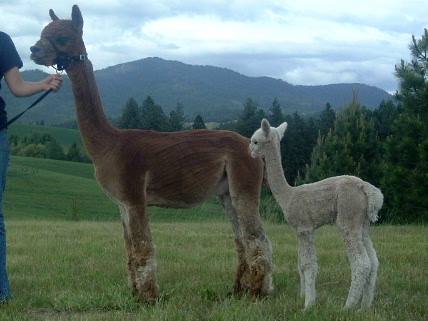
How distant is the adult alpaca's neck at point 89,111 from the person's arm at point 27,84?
0.29 meters

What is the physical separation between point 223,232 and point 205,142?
6.46 metres

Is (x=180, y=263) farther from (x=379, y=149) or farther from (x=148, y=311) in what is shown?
(x=379, y=149)

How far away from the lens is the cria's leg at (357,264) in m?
5.52

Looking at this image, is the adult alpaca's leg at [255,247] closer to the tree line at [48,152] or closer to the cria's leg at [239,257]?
the cria's leg at [239,257]

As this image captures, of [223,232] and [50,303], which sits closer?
[50,303]

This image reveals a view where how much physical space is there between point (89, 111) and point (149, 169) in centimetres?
90

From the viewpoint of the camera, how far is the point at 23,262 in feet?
29.6

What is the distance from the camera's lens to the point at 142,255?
6.34 metres

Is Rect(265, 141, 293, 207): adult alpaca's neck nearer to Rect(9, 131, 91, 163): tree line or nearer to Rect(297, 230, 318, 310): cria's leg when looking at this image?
Rect(297, 230, 318, 310): cria's leg

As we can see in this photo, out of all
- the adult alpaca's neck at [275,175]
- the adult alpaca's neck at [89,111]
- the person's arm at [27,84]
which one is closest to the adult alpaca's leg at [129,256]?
the adult alpaca's neck at [89,111]

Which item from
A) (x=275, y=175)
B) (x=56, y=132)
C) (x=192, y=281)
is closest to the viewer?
(x=275, y=175)

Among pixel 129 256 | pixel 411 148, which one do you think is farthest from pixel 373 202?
pixel 411 148

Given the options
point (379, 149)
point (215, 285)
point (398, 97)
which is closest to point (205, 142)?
point (215, 285)

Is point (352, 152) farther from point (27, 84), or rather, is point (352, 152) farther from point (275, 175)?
point (27, 84)
